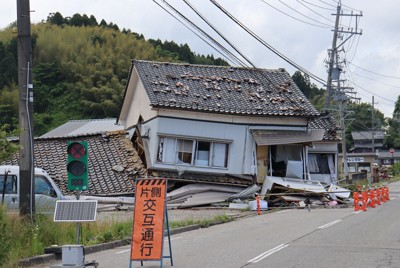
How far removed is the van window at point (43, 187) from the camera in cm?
2086

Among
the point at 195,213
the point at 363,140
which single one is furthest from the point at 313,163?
the point at 363,140

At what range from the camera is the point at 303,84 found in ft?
319

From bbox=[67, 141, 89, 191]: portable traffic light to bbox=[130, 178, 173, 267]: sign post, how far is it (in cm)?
104

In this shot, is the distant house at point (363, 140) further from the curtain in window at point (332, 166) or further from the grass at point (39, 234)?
the grass at point (39, 234)

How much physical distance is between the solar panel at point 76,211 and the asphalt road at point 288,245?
157cm

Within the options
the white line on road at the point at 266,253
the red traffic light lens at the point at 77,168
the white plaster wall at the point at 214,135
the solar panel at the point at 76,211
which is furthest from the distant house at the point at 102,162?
the solar panel at the point at 76,211

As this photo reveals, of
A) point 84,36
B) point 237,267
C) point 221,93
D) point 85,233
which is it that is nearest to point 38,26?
point 84,36

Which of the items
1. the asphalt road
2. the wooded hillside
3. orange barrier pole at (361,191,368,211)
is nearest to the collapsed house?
orange barrier pole at (361,191,368,211)

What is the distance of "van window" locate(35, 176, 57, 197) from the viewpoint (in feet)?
68.4

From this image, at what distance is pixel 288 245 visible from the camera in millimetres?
14914

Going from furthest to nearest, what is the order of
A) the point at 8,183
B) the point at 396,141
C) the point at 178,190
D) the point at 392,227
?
the point at 396,141 → the point at 178,190 → the point at 8,183 → the point at 392,227

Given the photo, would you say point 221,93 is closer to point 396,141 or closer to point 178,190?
point 178,190

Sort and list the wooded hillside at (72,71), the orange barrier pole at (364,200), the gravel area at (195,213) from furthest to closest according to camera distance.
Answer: the wooded hillside at (72,71)
the orange barrier pole at (364,200)
the gravel area at (195,213)

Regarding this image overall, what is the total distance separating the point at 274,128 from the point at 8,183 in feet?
48.2
